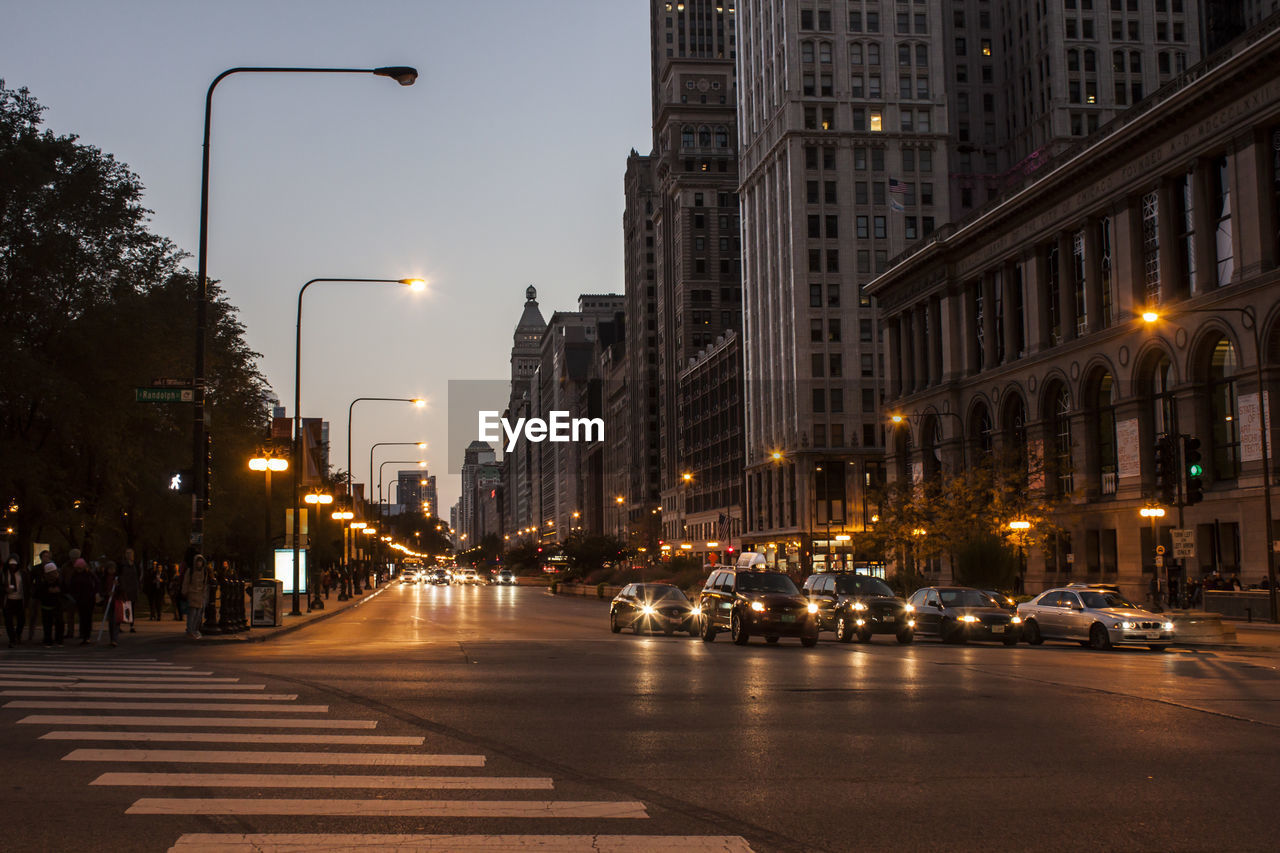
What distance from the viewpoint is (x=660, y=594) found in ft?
120

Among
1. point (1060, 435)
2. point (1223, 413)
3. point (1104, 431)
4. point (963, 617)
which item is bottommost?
point (963, 617)

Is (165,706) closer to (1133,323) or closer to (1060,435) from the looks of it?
(1133,323)

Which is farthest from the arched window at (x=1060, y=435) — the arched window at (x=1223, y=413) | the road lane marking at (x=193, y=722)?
the road lane marking at (x=193, y=722)

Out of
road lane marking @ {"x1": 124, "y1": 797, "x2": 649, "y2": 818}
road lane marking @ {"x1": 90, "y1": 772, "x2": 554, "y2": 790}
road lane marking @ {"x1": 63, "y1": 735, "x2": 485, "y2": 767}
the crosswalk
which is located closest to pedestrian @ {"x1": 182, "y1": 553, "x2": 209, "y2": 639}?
the crosswalk

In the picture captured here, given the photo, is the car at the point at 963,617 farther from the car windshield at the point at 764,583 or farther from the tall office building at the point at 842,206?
the tall office building at the point at 842,206

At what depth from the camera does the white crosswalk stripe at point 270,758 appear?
11.2 metres

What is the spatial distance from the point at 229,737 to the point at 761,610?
17660 millimetres

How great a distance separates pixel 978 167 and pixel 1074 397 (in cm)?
7694

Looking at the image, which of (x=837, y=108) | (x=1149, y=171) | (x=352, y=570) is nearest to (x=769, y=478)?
(x=837, y=108)

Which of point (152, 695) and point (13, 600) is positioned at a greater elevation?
point (13, 600)

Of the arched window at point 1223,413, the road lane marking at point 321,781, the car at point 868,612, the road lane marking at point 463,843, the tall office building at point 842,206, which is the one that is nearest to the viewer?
the road lane marking at point 463,843

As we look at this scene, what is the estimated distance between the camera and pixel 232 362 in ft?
178

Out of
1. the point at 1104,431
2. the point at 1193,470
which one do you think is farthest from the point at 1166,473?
the point at 1104,431

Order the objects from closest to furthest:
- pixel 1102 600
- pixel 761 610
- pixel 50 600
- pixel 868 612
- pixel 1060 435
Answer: pixel 50 600 < pixel 761 610 < pixel 1102 600 < pixel 868 612 < pixel 1060 435
